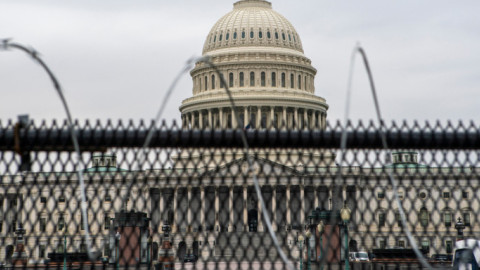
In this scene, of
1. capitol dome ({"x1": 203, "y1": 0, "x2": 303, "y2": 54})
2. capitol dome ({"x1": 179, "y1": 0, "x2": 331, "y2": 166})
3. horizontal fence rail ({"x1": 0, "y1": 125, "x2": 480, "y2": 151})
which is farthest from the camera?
capitol dome ({"x1": 203, "y1": 0, "x2": 303, "y2": 54})

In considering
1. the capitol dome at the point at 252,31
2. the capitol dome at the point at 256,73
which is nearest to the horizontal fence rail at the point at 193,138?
the capitol dome at the point at 256,73

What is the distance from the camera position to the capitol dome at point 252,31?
140 meters

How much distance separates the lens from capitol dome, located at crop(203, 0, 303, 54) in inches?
5502

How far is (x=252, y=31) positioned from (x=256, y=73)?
946 centimetres

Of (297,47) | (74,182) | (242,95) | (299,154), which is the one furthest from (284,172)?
(297,47)

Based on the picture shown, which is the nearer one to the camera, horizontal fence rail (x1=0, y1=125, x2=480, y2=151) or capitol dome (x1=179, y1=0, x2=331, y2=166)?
horizontal fence rail (x1=0, y1=125, x2=480, y2=151)

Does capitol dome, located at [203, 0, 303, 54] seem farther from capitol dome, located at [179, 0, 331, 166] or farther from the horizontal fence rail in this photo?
the horizontal fence rail

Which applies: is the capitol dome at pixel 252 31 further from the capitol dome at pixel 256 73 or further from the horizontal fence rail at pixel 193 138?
the horizontal fence rail at pixel 193 138

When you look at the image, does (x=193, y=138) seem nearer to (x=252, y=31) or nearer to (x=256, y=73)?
Result: (x=256, y=73)

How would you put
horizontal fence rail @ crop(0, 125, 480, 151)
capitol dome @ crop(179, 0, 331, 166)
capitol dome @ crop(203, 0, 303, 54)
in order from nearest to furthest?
horizontal fence rail @ crop(0, 125, 480, 151) < capitol dome @ crop(179, 0, 331, 166) < capitol dome @ crop(203, 0, 303, 54)

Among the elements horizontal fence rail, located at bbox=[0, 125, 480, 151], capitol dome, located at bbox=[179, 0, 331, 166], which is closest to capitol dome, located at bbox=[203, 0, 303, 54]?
capitol dome, located at bbox=[179, 0, 331, 166]

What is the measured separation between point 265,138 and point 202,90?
133387mm

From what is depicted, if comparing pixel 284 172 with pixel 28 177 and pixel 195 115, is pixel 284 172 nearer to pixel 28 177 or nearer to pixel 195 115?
pixel 28 177

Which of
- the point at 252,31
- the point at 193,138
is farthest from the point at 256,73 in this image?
the point at 193,138
